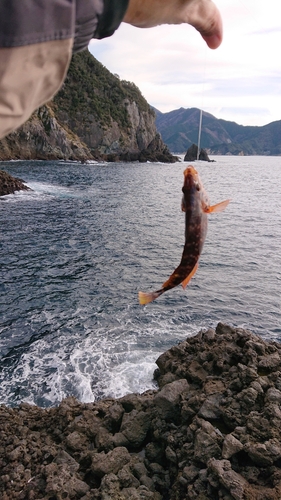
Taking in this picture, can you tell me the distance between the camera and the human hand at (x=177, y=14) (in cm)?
165

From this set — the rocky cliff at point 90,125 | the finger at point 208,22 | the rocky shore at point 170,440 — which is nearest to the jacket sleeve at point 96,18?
the finger at point 208,22

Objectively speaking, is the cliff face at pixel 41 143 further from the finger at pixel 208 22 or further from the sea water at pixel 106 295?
the finger at pixel 208 22

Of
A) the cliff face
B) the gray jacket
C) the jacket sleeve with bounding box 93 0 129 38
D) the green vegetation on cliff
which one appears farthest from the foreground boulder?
the green vegetation on cliff

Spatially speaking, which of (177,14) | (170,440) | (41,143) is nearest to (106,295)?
(170,440)

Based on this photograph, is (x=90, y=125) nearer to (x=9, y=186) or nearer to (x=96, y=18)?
(x=9, y=186)

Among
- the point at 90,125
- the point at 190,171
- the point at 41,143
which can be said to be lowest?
the point at 190,171

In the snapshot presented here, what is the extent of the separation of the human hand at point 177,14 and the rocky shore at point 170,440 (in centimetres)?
641

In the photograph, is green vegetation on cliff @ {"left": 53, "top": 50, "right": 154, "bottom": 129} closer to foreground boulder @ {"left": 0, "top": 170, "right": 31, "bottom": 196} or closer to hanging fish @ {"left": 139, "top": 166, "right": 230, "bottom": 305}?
foreground boulder @ {"left": 0, "top": 170, "right": 31, "bottom": 196}

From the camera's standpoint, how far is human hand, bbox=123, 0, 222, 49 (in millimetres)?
1646

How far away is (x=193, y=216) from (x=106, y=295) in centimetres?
1536

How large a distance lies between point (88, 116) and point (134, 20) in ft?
459

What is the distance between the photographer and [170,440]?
24.9 ft

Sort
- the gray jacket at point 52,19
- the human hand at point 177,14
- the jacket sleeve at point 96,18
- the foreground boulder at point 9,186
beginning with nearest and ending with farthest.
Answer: the gray jacket at point 52,19, the jacket sleeve at point 96,18, the human hand at point 177,14, the foreground boulder at point 9,186

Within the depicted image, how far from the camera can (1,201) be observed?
4003 cm
